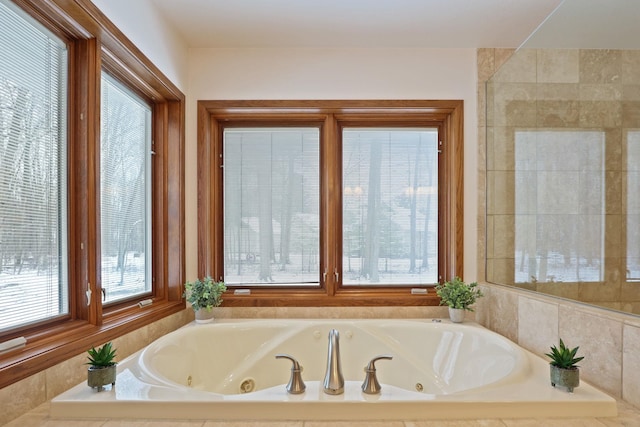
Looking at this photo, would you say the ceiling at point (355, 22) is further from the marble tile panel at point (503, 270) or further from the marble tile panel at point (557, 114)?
the marble tile panel at point (503, 270)

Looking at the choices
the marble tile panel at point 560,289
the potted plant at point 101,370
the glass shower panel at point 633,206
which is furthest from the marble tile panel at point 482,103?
the potted plant at point 101,370

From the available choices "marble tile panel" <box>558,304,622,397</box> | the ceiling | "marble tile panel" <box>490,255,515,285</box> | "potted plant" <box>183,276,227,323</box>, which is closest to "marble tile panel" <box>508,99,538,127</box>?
the ceiling

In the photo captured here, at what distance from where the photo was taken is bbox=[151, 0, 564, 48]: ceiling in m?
2.12

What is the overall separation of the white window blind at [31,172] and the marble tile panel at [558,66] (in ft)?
7.31

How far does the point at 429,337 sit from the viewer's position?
236cm

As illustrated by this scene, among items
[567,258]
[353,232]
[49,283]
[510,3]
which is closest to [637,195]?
[567,258]

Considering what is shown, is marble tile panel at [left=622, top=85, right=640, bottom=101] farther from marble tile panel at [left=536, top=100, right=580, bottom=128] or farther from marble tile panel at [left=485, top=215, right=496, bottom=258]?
marble tile panel at [left=485, top=215, right=496, bottom=258]

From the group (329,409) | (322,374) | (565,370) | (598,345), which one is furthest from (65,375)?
(598,345)

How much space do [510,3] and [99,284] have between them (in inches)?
92.4

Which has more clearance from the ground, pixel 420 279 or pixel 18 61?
pixel 18 61

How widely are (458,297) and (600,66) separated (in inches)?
53.5

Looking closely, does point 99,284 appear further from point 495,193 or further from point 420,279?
point 495,193

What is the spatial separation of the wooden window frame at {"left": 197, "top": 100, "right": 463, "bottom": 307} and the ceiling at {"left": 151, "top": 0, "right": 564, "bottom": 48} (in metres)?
0.36

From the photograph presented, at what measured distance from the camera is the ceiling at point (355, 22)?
6.95ft
